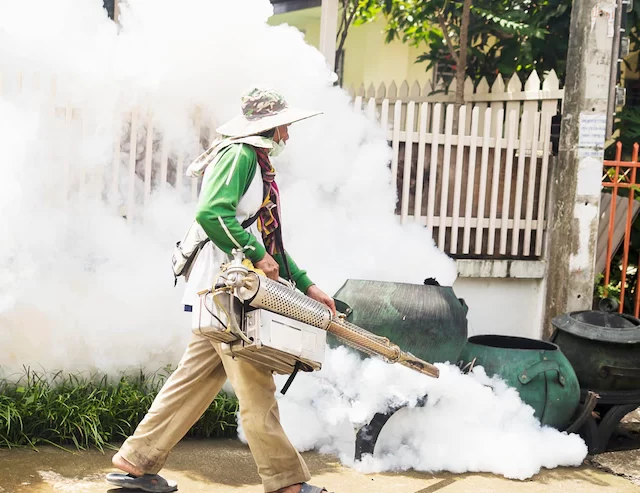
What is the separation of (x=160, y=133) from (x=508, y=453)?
116 inches

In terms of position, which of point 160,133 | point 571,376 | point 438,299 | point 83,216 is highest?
point 160,133

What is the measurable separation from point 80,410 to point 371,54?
1070 centimetres

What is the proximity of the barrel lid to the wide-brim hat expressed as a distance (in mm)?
2822

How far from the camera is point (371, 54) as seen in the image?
14734 millimetres

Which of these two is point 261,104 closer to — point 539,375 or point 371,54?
point 539,375

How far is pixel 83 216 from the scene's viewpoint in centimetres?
560

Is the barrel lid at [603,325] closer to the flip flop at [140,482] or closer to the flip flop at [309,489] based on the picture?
the flip flop at [309,489]

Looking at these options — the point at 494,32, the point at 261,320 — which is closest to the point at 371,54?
the point at 494,32

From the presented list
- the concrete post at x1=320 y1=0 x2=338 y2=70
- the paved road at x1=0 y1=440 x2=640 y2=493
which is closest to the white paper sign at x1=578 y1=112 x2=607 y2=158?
the concrete post at x1=320 y1=0 x2=338 y2=70

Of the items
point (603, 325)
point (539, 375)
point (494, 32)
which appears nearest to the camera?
point (539, 375)

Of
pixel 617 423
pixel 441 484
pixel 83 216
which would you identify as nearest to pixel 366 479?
pixel 441 484

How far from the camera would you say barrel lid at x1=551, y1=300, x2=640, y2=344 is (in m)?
5.90

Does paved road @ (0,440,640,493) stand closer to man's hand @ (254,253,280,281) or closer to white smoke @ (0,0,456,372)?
white smoke @ (0,0,456,372)

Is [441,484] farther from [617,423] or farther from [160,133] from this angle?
[160,133]
